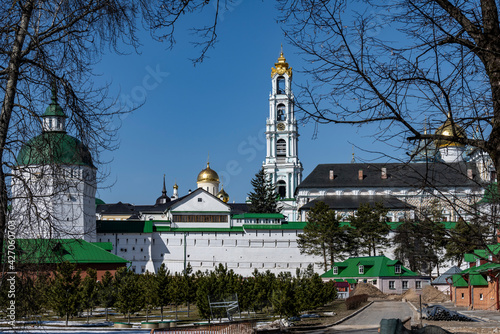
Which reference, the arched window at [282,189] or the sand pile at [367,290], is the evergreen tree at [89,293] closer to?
the sand pile at [367,290]

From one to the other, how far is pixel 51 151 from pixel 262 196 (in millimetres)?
85583

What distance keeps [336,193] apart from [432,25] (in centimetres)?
8393

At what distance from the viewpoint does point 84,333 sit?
26234mm

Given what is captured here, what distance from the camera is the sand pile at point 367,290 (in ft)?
162

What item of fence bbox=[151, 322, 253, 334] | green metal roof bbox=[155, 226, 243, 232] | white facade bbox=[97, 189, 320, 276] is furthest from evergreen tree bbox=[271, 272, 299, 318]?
green metal roof bbox=[155, 226, 243, 232]

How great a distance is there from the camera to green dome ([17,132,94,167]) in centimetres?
590

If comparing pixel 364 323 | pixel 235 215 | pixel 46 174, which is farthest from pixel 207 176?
pixel 46 174

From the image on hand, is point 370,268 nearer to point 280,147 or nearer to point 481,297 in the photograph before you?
point 481,297

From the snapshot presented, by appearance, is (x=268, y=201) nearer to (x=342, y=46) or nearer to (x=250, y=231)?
(x=250, y=231)

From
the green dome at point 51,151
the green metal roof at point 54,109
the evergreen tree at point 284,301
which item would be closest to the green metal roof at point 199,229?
the evergreen tree at point 284,301

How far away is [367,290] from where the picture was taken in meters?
49.8

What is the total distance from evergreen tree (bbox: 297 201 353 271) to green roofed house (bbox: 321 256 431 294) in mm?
6929

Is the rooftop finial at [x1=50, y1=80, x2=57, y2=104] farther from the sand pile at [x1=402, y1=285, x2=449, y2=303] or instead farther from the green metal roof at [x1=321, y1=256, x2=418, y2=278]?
the green metal roof at [x1=321, y1=256, x2=418, y2=278]

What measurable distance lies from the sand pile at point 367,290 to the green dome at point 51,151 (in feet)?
148
